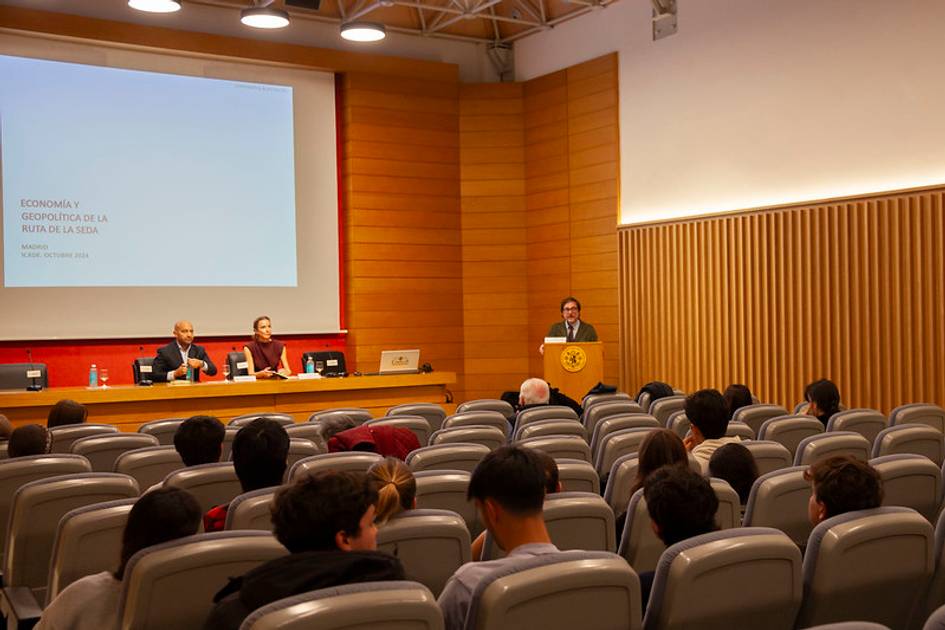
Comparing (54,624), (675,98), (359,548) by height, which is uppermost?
(675,98)

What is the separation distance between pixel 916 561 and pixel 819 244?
23.9 ft

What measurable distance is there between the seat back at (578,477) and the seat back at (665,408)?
274 centimetres

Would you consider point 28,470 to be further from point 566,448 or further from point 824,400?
point 824,400

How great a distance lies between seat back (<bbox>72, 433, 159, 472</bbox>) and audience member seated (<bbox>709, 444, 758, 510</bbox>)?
2.91m

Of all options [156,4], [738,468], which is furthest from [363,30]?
[738,468]

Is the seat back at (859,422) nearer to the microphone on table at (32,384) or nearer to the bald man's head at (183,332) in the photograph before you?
the bald man's head at (183,332)

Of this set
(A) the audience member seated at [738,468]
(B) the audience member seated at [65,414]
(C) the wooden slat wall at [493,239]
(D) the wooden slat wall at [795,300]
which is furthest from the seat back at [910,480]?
(C) the wooden slat wall at [493,239]

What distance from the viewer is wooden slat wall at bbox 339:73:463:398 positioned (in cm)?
1239

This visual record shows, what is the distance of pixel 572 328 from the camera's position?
11.0 m

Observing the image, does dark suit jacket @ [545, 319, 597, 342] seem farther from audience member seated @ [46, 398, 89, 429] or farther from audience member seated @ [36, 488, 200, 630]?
audience member seated @ [36, 488, 200, 630]

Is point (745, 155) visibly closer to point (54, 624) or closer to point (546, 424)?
point (546, 424)

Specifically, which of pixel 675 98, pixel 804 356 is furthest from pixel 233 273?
pixel 804 356

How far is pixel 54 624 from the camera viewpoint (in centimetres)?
258

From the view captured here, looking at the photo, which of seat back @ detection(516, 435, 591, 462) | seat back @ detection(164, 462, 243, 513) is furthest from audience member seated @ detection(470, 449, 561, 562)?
seat back @ detection(516, 435, 591, 462)
